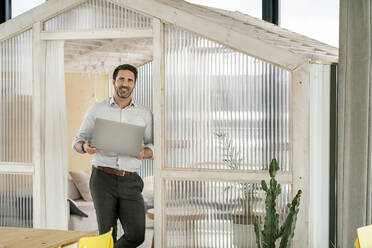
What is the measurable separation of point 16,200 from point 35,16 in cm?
175

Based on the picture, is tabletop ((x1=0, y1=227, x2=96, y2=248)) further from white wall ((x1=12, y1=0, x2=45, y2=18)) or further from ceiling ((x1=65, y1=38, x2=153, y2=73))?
white wall ((x1=12, y1=0, x2=45, y2=18))

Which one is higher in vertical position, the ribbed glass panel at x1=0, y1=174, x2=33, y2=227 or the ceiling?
the ceiling

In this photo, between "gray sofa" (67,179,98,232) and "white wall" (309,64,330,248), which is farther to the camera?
"gray sofa" (67,179,98,232)

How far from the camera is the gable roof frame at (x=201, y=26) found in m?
4.28

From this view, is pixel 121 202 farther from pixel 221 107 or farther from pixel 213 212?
pixel 221 107

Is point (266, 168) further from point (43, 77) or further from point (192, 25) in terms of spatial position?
point (43, 77)

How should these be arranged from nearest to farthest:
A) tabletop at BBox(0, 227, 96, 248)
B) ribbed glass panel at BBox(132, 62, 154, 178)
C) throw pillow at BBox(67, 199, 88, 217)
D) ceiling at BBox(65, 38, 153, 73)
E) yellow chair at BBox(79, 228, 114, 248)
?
yellow chair at BBox(79, 228, 114, 248) < tabletop at BBox(0, 227, 96, 248) < throw pillow at BBox(67, 199, 88, 217) < ceiling at BBox(65, 38, 153, 73) < ribbed glass panel at BBox(132, 62, 154, 178)

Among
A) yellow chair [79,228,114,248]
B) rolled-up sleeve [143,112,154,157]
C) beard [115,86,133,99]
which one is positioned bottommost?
yellow chair [79,228,114,248]

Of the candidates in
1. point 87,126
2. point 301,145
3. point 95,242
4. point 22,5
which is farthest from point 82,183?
point 95,242

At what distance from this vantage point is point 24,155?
16.7 feet

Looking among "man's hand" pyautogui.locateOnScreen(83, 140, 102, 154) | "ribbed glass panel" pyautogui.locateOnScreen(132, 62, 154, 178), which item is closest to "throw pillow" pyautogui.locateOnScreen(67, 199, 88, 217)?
"ribbed glass panel" pyautogui.locateOnScreen(132, 62, 154, 178)

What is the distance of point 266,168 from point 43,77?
223cm

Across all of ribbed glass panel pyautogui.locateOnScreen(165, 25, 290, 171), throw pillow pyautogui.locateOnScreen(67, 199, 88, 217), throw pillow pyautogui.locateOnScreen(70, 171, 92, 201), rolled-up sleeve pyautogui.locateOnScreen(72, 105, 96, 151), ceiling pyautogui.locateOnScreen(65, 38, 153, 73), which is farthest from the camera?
throw pillow pyautogui.locateOnScreen(70, 171, 92, 201)

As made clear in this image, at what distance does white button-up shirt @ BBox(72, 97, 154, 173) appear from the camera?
4.62 metres
